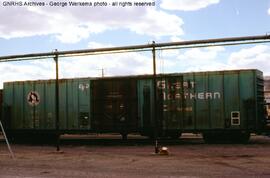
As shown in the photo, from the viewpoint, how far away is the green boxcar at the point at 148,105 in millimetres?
20438

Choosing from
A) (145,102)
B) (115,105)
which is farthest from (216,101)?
(115,105)

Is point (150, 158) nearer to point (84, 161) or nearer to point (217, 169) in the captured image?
point (84, 161)

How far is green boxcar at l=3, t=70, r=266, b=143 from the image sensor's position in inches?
805

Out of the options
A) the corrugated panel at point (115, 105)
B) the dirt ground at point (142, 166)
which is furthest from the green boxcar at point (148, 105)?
the dirt ground at point (142, 166)

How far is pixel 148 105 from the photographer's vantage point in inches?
851

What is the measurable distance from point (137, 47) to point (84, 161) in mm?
4862

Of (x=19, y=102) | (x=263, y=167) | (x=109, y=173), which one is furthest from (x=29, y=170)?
(x=19, y=102)

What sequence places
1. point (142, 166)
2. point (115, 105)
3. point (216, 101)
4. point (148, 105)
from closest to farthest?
point (142, 166)
point (216, 101)
point (148, 105)
point (115, 105)

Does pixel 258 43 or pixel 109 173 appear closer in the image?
pixel 109 173

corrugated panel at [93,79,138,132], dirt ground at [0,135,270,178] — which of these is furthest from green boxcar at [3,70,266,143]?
dirt ground at [0,135,270,178]

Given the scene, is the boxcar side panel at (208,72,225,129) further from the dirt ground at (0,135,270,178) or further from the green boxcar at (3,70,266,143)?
the dirt ground at (0,135,270,178)

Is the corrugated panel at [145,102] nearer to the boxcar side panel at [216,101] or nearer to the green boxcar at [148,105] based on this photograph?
the green boxcar at [148,105]

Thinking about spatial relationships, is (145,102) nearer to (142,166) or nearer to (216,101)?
(216,101)

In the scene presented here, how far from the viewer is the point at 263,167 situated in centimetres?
1213
